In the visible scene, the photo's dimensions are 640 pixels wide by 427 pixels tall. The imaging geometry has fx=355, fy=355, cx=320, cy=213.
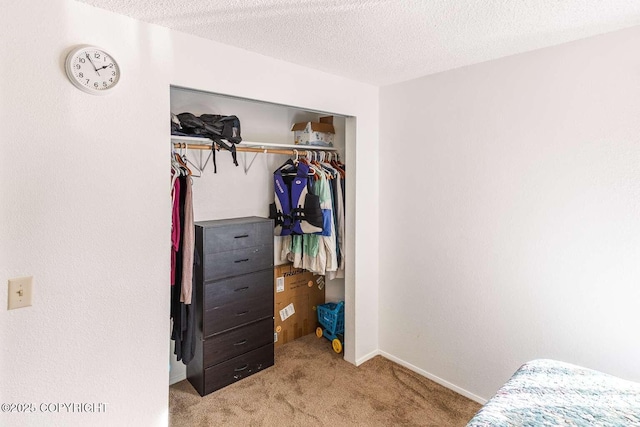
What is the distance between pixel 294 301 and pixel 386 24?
8.08 ft

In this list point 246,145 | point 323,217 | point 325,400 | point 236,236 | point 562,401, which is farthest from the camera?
point 323,217

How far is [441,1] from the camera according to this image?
156 cm

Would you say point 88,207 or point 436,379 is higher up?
point 88,207

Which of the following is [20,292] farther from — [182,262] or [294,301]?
[294,301]

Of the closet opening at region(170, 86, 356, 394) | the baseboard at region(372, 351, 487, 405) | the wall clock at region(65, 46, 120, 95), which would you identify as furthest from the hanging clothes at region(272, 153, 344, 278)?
the wall clock at region(65, 46, 120, 95)

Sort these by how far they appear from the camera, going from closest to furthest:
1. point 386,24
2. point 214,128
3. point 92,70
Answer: point 92,70, point 386,24, point 214,128

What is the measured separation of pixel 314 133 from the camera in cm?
315

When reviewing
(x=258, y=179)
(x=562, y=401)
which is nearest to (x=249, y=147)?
(x=258, y=179)

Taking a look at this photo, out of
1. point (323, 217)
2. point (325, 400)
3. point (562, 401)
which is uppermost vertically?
point (323, 217)

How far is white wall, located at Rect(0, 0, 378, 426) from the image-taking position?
1.45 meters

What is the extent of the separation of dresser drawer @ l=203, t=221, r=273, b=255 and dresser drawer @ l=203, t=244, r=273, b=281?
38 mm

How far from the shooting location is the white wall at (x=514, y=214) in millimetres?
1891

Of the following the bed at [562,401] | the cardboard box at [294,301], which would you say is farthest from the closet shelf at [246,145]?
the bed at [562,401]

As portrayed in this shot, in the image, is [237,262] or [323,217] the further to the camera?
[323,217]
